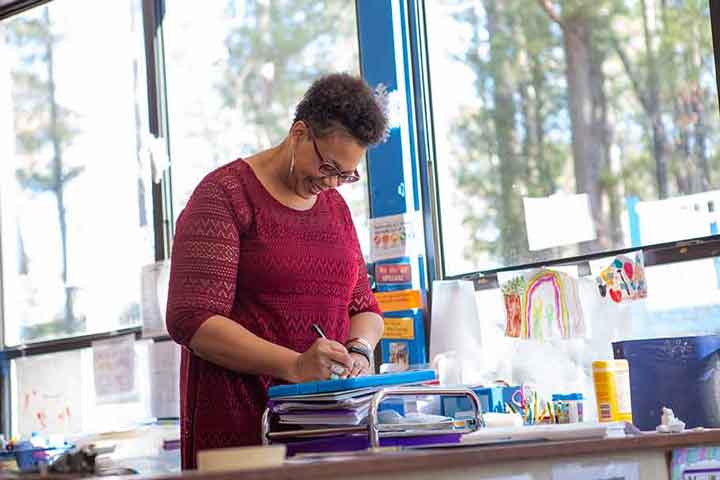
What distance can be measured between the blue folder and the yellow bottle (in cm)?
62

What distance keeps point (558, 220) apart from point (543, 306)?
256 mm

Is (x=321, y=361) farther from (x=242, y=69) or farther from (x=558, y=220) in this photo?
(x=242, y=69)

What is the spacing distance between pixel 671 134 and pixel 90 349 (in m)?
2.44

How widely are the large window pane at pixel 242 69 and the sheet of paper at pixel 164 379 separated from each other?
0.52m

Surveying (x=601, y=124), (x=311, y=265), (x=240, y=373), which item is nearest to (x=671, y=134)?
(x=601, y=124)

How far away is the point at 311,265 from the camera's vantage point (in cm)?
249

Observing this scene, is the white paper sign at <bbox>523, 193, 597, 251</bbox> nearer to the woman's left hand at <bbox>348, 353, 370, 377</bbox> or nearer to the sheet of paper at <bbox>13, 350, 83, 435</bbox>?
the woman's left hand at <bbox>348, 353, 370, 377</bbox>

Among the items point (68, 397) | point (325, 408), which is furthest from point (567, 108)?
point (68, 397)

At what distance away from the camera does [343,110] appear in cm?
244

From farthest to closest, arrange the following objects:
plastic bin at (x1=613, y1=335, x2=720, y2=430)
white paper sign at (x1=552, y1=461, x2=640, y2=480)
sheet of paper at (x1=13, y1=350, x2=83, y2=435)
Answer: sheet of paper at (x1=13, y1=350, x2=83, y2=435) → plastic bin at (x1=613, y1=335, x2=720, y2=430) → white paper sign at (x1=552, y1=461, x2=640, y2=480)

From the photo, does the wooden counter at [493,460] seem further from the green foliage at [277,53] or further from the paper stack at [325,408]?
the green foliage at [277,53]

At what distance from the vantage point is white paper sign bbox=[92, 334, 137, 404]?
14.2 ft

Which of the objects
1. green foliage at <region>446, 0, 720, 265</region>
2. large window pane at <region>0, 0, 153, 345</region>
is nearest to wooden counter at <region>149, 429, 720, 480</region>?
green foliage at <region>446, 0, 720, 265</region>

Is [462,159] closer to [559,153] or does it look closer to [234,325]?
[559,153]
